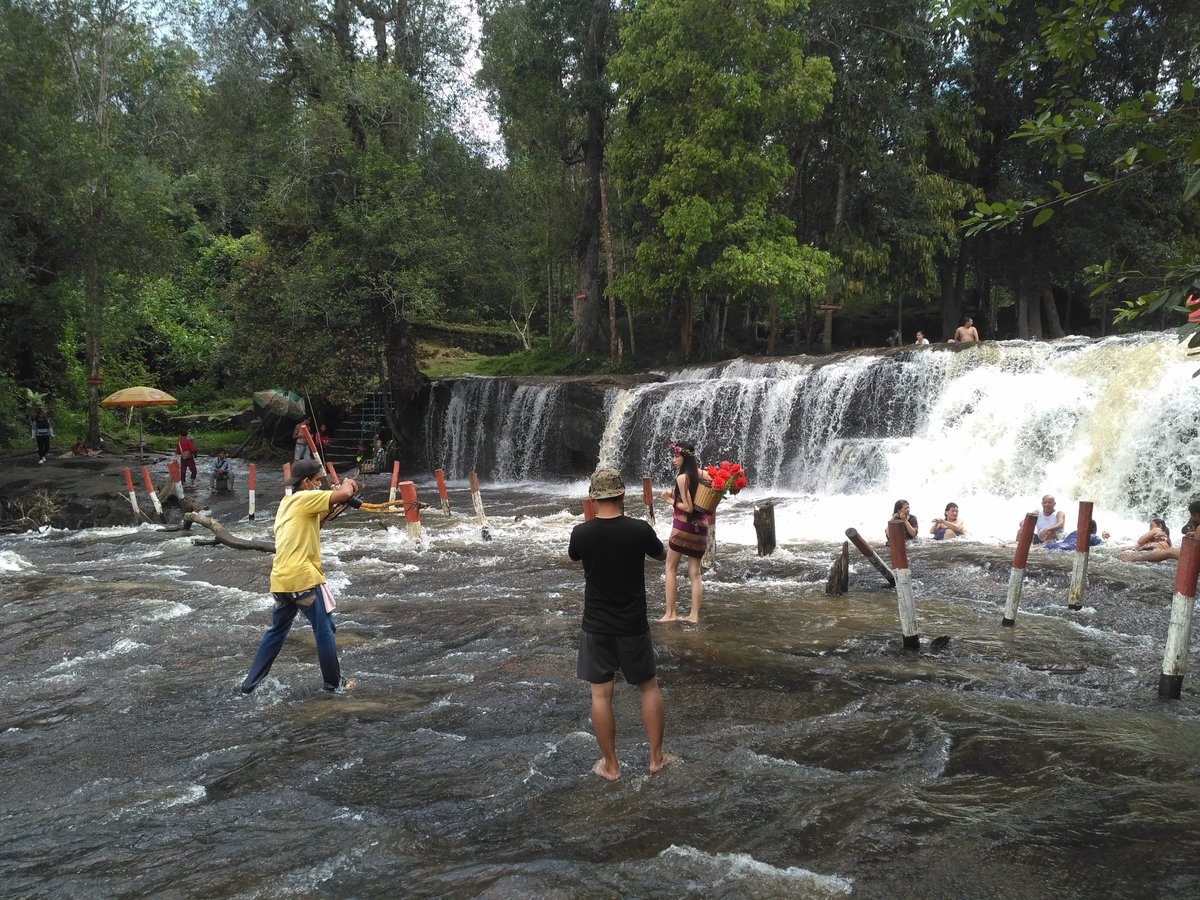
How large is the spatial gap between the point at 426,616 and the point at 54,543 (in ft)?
35.4

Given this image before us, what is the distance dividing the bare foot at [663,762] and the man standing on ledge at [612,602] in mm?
366

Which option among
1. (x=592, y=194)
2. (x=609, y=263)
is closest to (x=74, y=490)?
(x=609, y=263)

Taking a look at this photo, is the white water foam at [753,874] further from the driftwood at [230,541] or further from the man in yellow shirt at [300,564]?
the driftwood at [230,541]

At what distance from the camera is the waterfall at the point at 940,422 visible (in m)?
13.8

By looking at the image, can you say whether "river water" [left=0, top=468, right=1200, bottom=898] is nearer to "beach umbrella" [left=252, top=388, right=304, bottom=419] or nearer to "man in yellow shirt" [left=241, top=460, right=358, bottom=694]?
"man in yellow shirt" [left=241, top=460, right=358, bottom=694]

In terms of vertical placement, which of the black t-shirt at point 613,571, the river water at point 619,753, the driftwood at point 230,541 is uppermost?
the black t-shirt at point 613,571

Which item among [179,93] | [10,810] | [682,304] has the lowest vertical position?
[10,810]

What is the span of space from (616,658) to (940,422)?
44.9 ft

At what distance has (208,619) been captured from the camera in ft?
30.6

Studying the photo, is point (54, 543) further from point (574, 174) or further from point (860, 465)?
point (574, 174)

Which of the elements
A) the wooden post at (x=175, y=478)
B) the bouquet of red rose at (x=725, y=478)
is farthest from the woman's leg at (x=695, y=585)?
the wooden post at (x=175, y=478)

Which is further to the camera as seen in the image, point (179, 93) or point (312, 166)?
point (179, 93)

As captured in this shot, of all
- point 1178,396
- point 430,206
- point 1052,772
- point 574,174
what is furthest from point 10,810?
point 574,174

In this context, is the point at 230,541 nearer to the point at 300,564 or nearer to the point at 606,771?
the point at 300,564
